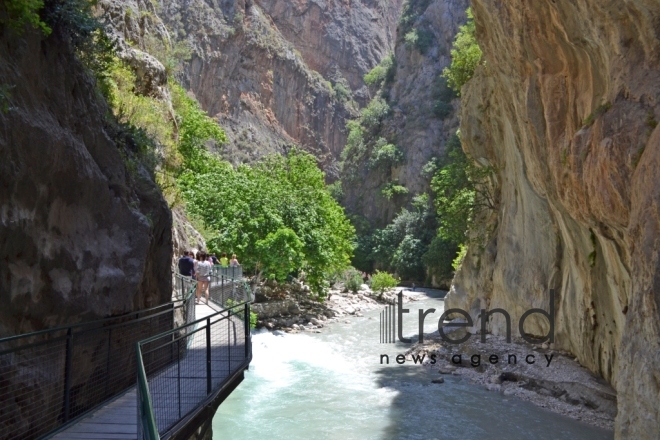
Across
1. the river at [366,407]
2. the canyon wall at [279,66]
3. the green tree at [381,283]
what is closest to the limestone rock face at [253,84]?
the canyon wall at [279,66]

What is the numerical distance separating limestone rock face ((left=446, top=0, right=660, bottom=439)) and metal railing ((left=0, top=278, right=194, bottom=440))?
7103 mm

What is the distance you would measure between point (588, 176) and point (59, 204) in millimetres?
8327

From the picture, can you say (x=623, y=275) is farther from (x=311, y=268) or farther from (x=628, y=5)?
(x=311, y=268)

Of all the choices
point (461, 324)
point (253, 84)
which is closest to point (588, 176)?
point (461, 324)

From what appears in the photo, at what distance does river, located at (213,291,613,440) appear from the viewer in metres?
14.4

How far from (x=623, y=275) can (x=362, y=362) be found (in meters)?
12.0

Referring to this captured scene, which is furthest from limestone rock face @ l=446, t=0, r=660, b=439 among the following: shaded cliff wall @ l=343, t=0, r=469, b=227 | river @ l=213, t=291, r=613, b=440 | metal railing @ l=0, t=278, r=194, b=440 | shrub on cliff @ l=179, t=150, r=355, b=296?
shaded cliff wall @ l=343, t=0, r=469, b=227

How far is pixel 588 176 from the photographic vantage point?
34.2 ft

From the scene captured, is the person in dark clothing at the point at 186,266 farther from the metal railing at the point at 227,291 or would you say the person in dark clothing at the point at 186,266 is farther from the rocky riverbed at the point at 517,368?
the rocky riverbed at the point at 517,368

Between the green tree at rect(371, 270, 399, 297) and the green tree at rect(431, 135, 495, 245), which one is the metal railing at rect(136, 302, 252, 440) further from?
the green tree at rect(371, 270, 399, 297)

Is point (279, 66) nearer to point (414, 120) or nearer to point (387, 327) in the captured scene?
point (414, 120)

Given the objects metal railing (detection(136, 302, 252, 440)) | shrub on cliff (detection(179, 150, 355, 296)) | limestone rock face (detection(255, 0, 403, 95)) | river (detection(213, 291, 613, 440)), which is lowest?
river (detection(213, 291, 613, 440))

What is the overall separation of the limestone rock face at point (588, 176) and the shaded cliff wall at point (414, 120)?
1601 inches

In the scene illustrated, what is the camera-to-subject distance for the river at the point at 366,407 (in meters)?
14.4
